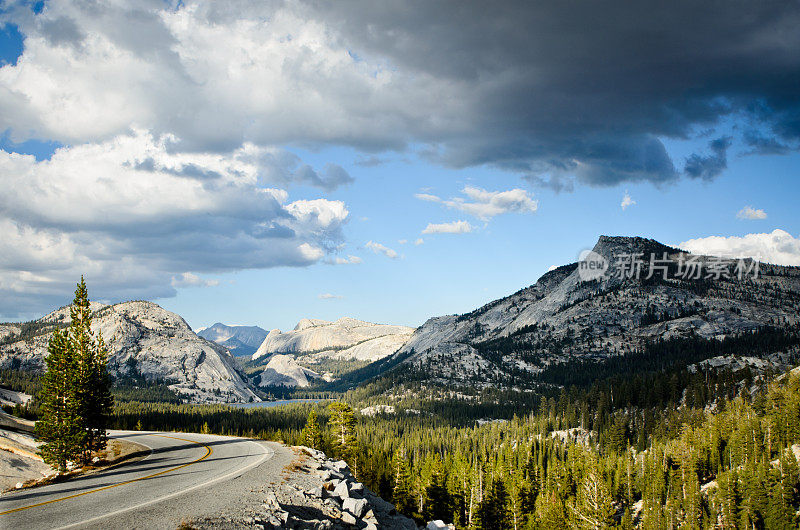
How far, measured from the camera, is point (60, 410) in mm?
30797

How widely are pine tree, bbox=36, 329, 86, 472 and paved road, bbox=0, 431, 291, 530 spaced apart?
4.66m

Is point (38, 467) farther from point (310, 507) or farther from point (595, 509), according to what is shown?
point (595, 509)

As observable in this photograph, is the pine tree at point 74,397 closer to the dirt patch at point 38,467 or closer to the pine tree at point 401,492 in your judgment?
the dirt patch at point 38,467

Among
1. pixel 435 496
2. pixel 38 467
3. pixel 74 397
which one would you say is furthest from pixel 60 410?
pixel 435 496

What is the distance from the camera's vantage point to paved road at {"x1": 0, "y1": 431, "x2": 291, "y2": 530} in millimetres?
15500

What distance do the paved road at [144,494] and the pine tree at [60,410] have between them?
15.3ft

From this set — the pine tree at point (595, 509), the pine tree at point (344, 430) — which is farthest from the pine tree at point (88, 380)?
the pine tree at point (595, 509)

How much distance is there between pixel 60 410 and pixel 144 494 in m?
17.1

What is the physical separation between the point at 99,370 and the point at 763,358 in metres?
257

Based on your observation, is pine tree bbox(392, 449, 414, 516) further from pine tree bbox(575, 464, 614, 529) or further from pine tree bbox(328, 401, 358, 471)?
pine tree bbox(575, 464, 614, 529)

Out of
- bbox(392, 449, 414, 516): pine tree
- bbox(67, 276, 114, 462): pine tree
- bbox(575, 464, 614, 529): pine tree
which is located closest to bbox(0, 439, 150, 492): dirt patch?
bbox(67, 276, 114, 462): pine tree

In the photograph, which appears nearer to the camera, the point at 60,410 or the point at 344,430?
the point at 60,410

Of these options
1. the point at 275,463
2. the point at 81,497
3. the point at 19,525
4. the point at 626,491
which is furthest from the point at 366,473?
the point at 626,491

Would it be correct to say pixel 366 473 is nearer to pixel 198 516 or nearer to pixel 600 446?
pixel 198 516
